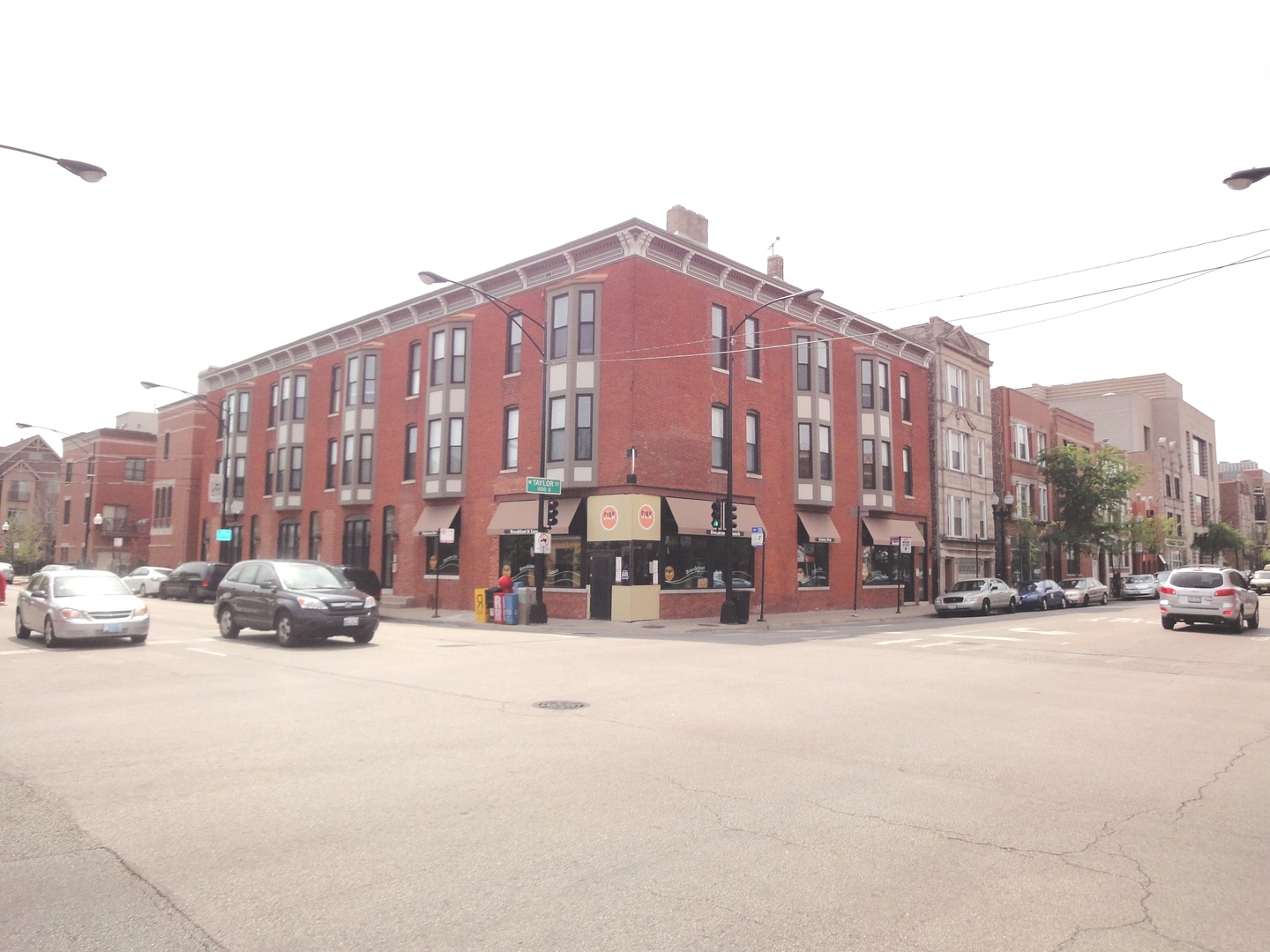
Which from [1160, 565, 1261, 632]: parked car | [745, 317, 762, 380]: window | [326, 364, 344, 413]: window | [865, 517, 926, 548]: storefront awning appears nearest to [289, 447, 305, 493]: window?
[326, 364, 344, 413]: window

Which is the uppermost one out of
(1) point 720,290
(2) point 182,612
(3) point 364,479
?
(1) point 720,290

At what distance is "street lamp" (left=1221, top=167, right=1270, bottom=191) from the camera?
1251 centimetres

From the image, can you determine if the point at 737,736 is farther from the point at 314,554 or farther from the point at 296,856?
the point at 314,554

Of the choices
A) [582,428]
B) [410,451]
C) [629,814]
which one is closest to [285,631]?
[582,428]

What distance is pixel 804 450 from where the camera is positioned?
3428cm

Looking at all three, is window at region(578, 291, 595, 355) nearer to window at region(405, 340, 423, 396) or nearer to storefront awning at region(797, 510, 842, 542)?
window at region(405, 340, 423, 396)

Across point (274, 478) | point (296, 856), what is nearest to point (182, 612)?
point (274, 478)

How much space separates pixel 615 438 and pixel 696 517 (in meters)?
3.71

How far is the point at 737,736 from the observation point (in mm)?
8648

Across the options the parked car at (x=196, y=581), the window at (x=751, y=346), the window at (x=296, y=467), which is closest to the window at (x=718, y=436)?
the window at (x=751, y=346)

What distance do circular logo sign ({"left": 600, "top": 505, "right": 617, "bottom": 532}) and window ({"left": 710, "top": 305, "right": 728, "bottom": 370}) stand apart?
6.59 m

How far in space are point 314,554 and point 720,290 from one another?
899 inches

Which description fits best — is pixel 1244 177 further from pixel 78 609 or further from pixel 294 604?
pixel 78 609

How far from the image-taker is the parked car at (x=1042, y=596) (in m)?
37.5
